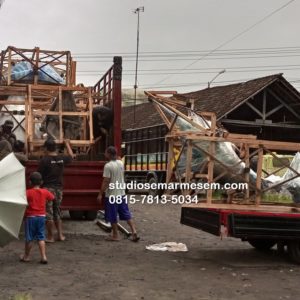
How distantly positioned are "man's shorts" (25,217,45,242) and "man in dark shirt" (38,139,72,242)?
119 cm

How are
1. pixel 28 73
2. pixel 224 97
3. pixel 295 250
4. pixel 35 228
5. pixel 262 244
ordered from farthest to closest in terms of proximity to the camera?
1. pixel 224 97
2. pixel 28 73
3. pixel 262 244
4. pixel 295 250
5. pixel 35 228

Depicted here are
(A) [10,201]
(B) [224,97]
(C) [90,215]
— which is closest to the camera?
(A) [10,201]

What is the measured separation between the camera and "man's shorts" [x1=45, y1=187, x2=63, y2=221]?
8477 millimetres

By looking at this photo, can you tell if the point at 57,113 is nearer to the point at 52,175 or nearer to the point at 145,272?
the point at 52,175

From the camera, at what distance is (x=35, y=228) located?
721 centimetres

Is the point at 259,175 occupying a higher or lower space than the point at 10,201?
higher

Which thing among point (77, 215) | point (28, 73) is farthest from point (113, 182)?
point (28, 73)

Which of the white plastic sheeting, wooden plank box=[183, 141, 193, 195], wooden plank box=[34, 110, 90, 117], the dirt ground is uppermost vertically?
wooden plank box=[34, 110, 90, 117]

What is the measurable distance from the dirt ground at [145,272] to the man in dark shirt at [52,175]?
1.69 feet

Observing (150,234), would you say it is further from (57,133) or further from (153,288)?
(153,288)

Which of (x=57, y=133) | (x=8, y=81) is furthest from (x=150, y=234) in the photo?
(x=8, y=81)

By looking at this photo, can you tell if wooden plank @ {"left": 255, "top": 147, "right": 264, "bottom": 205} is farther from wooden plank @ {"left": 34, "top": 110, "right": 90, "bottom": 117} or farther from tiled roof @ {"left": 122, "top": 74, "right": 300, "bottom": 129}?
tiled roof @ {"left": 122, "top": 74, "right": 300, "bottom": 129}

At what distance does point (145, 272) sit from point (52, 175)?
7.83 feet

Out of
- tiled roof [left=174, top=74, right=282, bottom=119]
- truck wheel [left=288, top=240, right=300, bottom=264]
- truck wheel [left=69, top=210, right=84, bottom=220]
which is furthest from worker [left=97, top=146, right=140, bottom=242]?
tiled roof [left=174, top=74, right=282, bottom=119]
